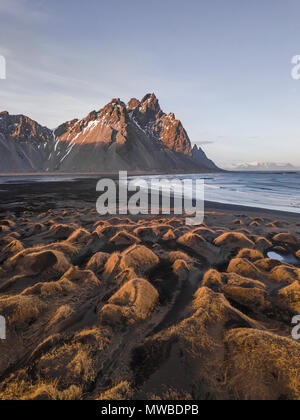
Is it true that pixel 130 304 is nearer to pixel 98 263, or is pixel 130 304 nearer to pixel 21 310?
pixel 21 310

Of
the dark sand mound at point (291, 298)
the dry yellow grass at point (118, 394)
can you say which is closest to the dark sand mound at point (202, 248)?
the dark sand mound at point (291, 298)

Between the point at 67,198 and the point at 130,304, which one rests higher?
the point at 67,198

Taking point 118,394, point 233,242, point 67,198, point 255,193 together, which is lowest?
point 118,394

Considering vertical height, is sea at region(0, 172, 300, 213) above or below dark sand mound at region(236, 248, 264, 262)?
above

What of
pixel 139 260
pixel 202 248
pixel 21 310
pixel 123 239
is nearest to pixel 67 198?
pixel 123 239

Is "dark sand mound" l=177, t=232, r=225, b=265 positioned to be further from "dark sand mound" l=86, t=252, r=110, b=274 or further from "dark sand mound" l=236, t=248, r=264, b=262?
"dark sand mound" l=86, t=252, r=110, b=274

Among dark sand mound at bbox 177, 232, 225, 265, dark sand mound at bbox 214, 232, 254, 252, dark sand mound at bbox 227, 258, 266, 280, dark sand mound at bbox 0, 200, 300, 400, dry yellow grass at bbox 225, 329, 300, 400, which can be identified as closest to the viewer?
dry yellow grass at bbox 225, 329, 300, 400

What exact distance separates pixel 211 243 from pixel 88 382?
598cm

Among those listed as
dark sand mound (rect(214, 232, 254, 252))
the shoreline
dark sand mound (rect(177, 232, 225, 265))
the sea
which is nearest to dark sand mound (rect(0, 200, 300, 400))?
dark sand mound (rect(177, 232, 225, 265))

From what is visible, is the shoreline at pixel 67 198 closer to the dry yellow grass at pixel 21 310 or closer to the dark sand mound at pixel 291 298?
the dark sand mound at pixel 291 298

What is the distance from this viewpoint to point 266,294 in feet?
13.0
